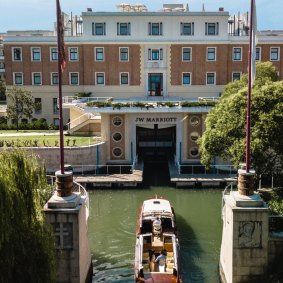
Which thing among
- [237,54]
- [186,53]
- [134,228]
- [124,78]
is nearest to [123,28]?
[124,78]

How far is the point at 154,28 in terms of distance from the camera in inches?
1965

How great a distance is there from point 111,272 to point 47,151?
17839 millimetres

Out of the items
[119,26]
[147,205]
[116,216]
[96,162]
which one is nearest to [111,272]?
[147,205]

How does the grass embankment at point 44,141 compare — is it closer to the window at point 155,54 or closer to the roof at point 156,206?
the window at point 155,54

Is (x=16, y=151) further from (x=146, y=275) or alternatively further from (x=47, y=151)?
(x=47, y=151)

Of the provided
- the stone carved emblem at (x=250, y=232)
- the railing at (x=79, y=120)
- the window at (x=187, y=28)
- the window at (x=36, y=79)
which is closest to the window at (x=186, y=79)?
the window at (x=187, y=28)

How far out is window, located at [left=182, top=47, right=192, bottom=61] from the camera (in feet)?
165

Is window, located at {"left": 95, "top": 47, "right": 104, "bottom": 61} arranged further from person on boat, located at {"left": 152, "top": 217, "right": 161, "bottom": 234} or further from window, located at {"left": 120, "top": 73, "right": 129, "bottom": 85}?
person on boat, located at {"left": 152, "top": 217, "right": 161, "bottom": 234}

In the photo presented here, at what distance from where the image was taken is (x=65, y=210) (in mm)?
15898

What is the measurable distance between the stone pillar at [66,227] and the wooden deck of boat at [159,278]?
96.6 inches

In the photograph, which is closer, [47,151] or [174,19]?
[47,151]

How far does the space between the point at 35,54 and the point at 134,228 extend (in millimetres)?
32663

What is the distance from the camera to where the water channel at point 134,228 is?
19.8 metres

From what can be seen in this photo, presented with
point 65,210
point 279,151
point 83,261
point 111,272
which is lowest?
point 111,272
